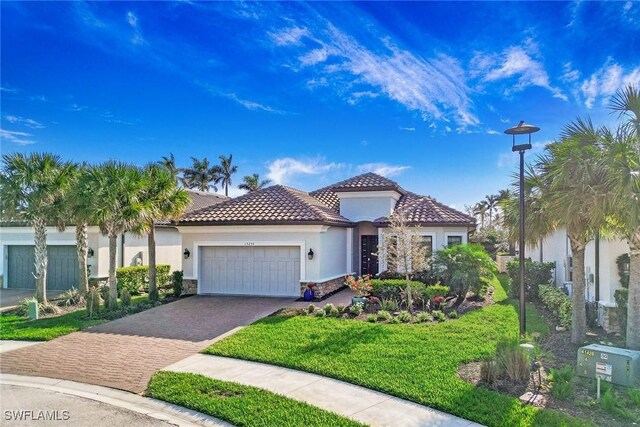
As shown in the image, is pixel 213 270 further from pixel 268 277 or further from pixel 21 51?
pixel 21 51

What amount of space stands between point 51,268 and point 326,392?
20017mm

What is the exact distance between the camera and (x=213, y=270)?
59.5 feet

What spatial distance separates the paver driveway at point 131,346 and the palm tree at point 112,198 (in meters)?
2.97

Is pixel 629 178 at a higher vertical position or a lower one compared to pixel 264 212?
higher

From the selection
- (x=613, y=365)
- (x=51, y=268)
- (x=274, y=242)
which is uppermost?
(x=274, y=242)

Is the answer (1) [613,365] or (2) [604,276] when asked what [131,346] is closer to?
(1) [613,365]

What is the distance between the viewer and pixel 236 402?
7.02 metres

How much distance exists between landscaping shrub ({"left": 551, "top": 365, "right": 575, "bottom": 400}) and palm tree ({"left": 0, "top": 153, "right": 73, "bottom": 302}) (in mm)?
17608

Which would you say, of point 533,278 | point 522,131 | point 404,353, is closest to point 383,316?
point 404,353

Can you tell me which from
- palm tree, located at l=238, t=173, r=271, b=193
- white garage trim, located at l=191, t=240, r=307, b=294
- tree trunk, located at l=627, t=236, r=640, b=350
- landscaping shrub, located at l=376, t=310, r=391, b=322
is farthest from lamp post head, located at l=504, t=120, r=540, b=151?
palm tree, located at l=238, t=173, r=271, b=193

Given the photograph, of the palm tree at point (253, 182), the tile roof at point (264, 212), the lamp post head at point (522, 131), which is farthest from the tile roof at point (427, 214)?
the palm tree at point (253, 182)

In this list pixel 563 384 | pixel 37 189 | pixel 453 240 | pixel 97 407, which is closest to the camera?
pixel 563 384

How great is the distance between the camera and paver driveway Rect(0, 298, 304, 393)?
29.1 ft

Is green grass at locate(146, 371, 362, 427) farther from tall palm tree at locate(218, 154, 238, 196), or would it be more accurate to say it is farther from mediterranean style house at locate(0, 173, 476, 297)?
tall palm tree at locate(218, 154, 238, 196)
